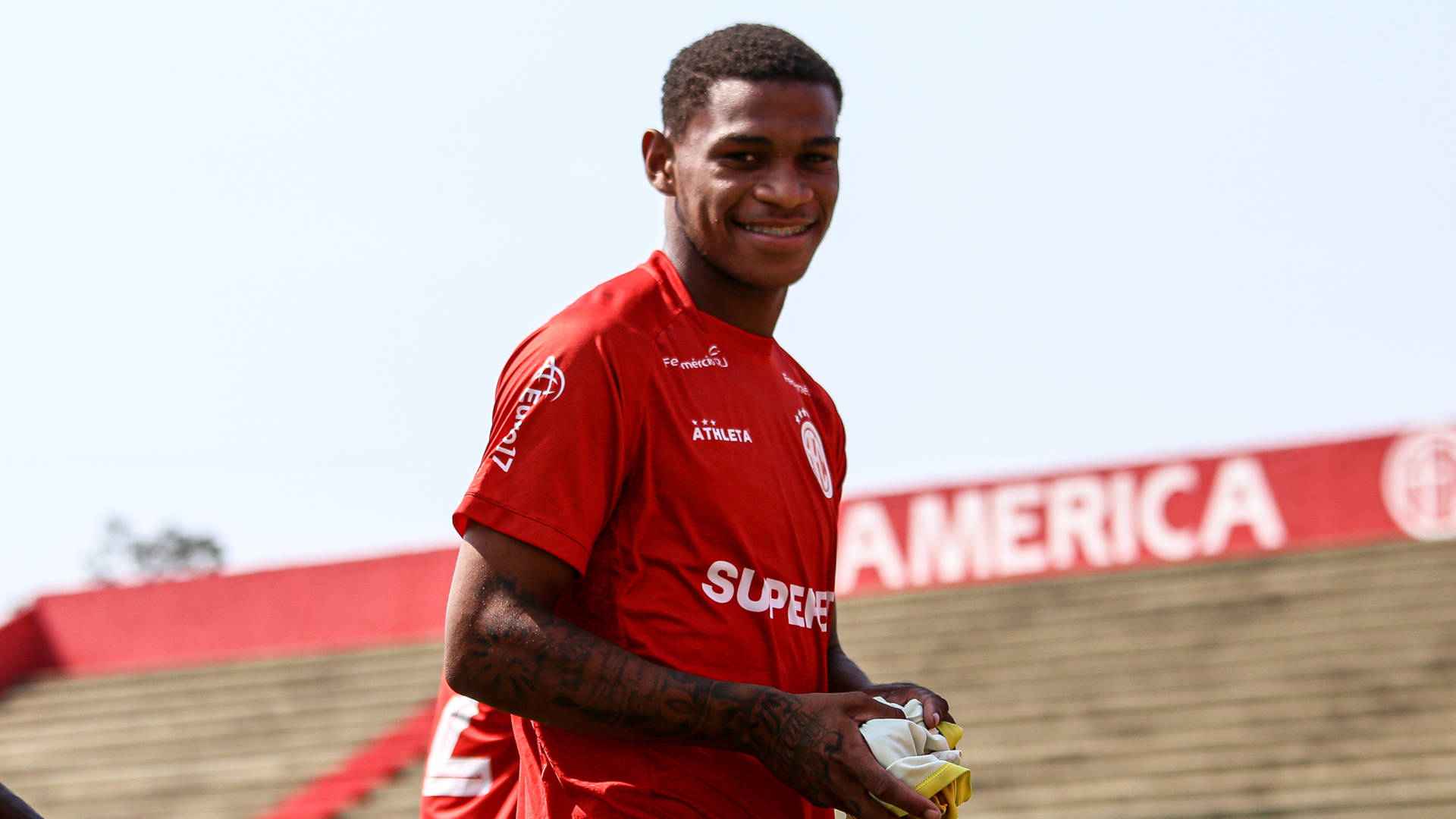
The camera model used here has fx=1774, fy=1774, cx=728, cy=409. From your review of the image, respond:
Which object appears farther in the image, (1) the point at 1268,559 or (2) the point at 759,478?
(1) the point at 1268,559

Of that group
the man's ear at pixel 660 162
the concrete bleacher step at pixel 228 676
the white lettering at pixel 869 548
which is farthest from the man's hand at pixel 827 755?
the concrete bleacher step at pixel 228 676

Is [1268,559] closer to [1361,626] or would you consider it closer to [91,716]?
[1361,626]

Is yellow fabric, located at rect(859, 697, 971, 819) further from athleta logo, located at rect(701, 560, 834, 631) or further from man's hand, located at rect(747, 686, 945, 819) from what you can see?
athleta logo, located at rect(701, 560, 834, 631)

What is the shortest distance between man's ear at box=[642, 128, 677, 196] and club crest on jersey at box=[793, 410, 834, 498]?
1.11 feet

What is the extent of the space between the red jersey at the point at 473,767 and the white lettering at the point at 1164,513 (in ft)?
29.3

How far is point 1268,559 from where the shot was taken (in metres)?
10.9

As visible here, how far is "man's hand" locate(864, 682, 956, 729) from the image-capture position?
207cm

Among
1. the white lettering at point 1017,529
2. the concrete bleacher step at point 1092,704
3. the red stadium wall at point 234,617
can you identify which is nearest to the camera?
the concrete bleacher step at point 1092,704

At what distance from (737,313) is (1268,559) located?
933cm

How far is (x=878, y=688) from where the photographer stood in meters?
2.15

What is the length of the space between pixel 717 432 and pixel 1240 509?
377 inches

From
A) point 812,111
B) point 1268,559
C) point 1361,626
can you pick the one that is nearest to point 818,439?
point 812,111

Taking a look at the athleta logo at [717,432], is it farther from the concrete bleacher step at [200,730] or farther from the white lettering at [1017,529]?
the white lettering at [1017,529]

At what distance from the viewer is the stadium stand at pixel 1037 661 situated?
27.2ft
